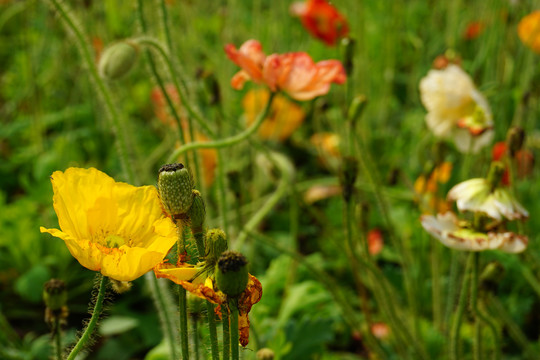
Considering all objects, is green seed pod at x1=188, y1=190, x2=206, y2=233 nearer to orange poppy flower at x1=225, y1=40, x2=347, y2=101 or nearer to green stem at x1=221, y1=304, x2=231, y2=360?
green stem at x1=221, y1=304, x2=231, y2=360

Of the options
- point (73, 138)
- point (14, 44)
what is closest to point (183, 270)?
point (73, 138)

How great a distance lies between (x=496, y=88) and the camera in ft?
6.88

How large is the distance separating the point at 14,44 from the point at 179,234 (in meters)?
3.13

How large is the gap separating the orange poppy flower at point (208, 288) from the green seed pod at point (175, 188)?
6 cm

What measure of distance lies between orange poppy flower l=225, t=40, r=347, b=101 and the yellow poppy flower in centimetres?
49

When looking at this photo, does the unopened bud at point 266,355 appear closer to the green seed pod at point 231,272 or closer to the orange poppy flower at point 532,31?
the green seed pod at point 231,272

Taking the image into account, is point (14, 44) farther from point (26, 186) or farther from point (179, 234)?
point (179, 234)

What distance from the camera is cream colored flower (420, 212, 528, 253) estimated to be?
97cm

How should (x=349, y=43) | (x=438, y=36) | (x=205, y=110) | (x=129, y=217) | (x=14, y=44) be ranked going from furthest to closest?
(x=14, y=44), (x=438, y=36), (x=205, y=110), (x=349, y=43), (x=129, y=217)

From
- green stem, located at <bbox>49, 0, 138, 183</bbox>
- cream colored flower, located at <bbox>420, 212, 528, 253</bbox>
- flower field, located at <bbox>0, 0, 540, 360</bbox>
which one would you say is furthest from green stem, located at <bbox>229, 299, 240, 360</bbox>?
green stem, located at <bbox>49, 0, 138, 183</bbox>

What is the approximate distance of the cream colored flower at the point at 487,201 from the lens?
1.01 metres

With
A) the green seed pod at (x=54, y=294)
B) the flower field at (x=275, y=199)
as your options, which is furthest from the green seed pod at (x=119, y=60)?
the green seed pod at (x=54, y=294)

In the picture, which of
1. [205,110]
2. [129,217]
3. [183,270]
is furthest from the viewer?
[205,110]

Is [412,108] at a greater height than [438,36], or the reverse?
[438,36]
